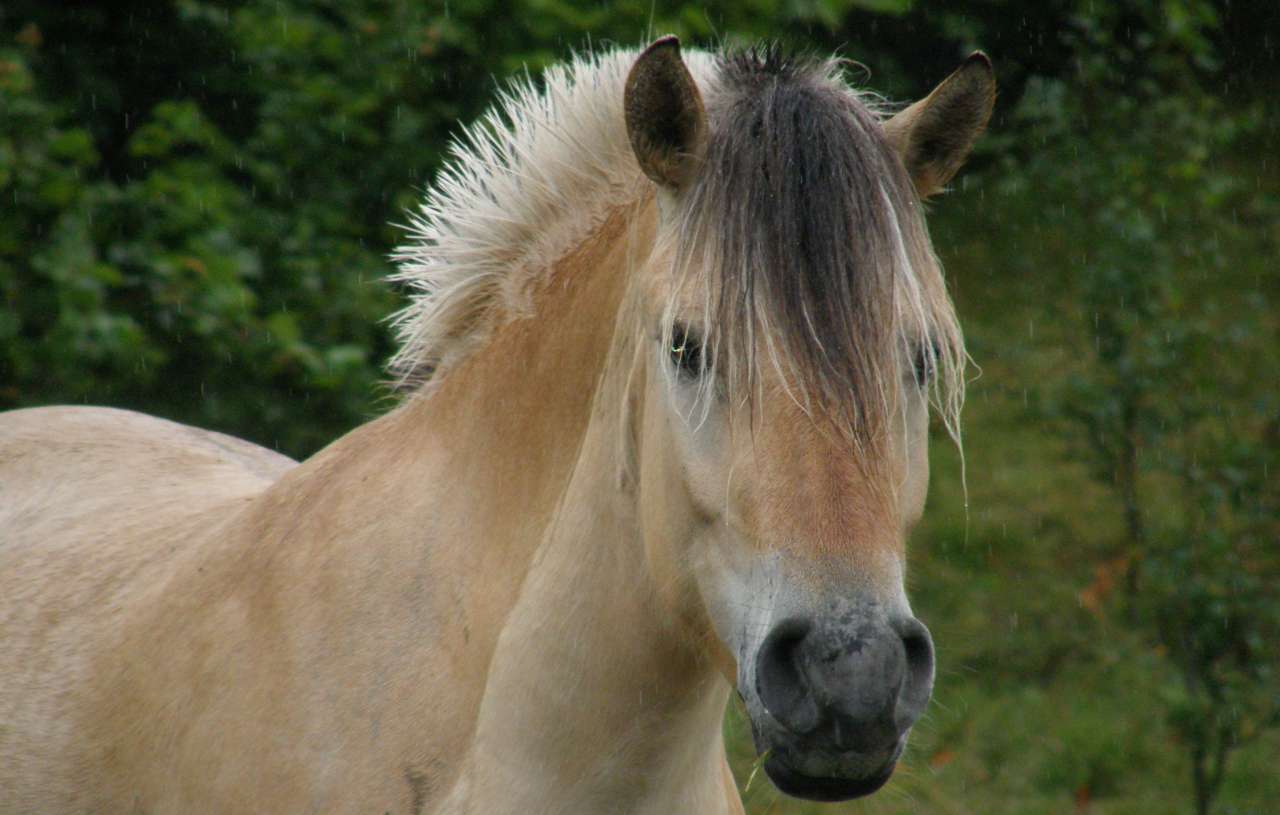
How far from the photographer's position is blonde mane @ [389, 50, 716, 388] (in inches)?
98.4

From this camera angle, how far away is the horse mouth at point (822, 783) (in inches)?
70.1

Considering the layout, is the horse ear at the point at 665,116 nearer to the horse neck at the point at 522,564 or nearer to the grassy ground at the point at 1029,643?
the horse neck at the point at 522,564

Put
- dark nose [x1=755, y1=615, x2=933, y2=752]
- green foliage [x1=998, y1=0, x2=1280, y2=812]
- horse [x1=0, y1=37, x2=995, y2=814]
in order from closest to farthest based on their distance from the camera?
dark nose [x1=755, y1=615, x2=933, y2=752], horse [x1=0, y1=37, x2=995, y2=814], green foliage [x1=998, y1=0, x2=1280, y2=812]

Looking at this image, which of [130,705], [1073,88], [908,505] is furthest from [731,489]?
[1073,88]

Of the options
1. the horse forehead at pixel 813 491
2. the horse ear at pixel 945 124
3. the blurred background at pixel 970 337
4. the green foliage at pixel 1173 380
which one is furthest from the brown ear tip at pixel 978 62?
the green foliage at pixel 1173 380

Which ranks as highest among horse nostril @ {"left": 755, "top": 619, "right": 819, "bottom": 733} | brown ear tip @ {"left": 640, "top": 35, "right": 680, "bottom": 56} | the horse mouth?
brown ear tip @ {"left": 640, "top": 35, "right": 680, "bottom": 56}

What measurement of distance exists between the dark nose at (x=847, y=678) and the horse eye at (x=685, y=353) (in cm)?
42

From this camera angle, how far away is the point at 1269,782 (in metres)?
5.27

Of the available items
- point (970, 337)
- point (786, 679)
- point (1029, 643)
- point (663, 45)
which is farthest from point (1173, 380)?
point (786, 679)

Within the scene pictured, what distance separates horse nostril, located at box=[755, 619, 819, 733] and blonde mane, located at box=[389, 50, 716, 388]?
0.92m

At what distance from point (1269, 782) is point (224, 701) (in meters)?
4.37

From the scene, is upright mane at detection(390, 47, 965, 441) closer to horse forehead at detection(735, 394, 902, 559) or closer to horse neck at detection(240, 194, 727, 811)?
horse forehead at detection(735, 394, 902, 559)

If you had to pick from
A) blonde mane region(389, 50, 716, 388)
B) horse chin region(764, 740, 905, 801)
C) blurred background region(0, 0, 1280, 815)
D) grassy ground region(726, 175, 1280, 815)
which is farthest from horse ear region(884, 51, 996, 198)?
blurred background region(0, 0, 1280, 815)

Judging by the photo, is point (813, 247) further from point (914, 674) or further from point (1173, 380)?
point (1173, 380)
